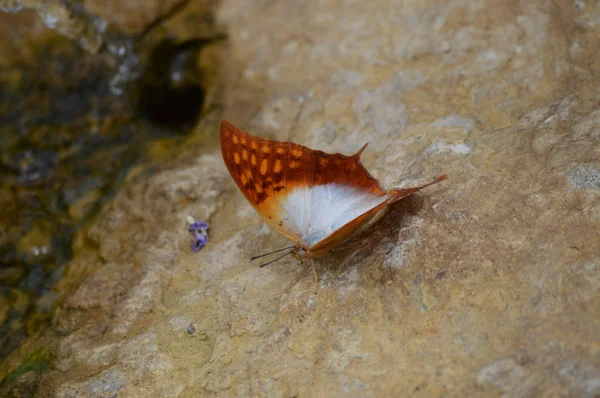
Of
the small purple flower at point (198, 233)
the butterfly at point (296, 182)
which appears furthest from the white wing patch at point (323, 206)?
the small purple flower at point (198, 233)

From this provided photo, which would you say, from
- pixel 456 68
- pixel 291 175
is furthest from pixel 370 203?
pixel 456 68

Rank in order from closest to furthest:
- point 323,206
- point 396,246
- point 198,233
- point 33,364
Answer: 1. point 396,246
2. point 323,206
3. point 33,364
4. point 198,233

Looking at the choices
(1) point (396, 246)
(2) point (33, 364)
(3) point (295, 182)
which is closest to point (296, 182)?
(3) point (295, 182)

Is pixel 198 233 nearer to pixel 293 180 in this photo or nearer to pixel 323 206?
pixel 293 180

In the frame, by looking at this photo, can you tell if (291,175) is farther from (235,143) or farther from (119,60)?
(119,60)

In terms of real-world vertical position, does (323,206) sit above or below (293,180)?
below

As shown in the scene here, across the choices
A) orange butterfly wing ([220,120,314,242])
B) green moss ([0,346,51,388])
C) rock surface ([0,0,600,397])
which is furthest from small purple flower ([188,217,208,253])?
green moss ([0,346,51,388])
